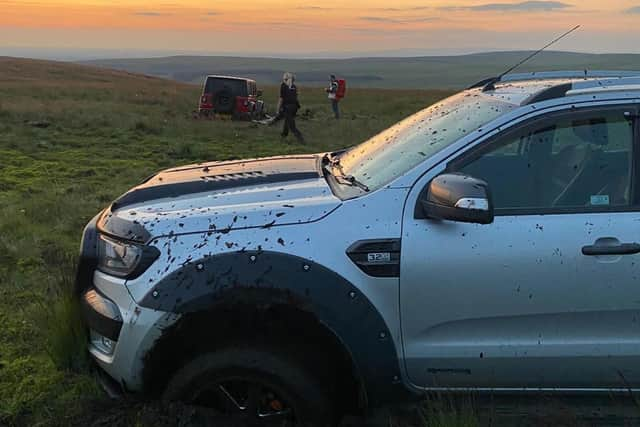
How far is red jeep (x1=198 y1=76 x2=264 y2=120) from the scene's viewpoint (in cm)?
2189

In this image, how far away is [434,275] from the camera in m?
2.71

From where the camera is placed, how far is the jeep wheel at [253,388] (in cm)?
280

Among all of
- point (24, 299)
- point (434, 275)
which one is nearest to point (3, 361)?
point (24, 299)

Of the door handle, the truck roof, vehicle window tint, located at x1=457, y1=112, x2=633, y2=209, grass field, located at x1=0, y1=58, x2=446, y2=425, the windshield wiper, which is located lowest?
grass field, located at x1=0, y1=58, x2=446, y2=425

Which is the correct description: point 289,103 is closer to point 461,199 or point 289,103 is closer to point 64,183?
point 64,183

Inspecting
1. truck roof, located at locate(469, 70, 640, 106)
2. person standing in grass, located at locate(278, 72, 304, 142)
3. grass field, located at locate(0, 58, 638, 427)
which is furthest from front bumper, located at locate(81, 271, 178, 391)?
person standing in grass, located at locate(278, 72, 304, 142)

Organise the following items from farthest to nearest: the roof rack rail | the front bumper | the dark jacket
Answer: the dark jacket < the roof rack rail < the front bumper

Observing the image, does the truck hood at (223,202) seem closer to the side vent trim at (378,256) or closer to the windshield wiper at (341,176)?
the windshield wiper at (341,176)

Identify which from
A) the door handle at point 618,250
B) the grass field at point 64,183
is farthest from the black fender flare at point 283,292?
the door handle at point 618,250

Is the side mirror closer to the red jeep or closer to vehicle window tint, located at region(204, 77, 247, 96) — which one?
the red jeep

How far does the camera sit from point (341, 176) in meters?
3.45

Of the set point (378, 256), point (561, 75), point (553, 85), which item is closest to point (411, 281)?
point (378, 256)

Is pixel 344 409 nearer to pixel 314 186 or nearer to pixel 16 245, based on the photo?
pixel 314 186

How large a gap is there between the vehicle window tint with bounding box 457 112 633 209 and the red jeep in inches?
764
